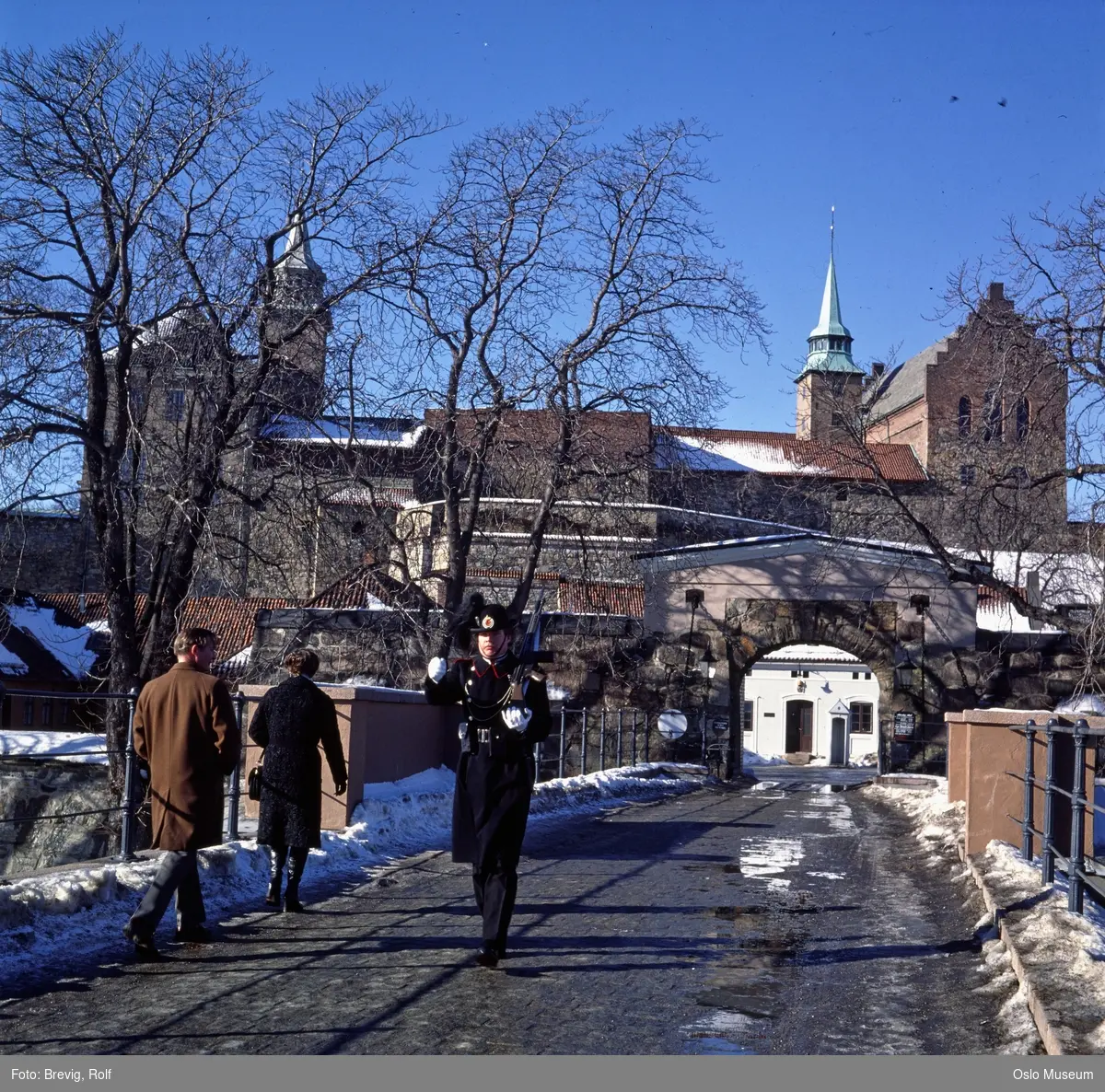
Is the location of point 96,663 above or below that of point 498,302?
below

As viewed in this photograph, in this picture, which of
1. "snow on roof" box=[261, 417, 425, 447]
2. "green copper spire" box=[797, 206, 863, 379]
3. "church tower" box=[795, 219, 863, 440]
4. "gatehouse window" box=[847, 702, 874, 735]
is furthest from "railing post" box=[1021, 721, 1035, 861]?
"green copper spire" box=[797, 206, 863, 379]

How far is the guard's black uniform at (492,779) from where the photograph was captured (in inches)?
244

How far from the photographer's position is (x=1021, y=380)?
17375 millimetres

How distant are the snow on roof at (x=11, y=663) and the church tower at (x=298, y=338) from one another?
1928 centimetres

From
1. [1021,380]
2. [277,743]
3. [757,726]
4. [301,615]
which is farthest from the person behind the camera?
[757,726]

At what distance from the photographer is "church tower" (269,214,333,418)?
15.9 m

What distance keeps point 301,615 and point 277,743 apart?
71.6ft

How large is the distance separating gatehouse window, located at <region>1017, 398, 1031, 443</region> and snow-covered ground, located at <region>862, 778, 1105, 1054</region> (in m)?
9.38

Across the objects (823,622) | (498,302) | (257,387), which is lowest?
(823,622)

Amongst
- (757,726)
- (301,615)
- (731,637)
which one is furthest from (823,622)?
(757,726)

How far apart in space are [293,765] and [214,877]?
3.00 feet

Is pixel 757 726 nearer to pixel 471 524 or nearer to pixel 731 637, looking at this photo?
pixel 731 637

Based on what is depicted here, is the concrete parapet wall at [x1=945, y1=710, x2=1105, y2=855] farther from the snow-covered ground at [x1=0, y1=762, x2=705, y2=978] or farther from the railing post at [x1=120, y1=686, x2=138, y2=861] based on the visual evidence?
the railing post at [x1=120, y1=686, x2=138, y2=861]

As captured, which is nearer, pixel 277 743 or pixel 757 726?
pixel 277 743
